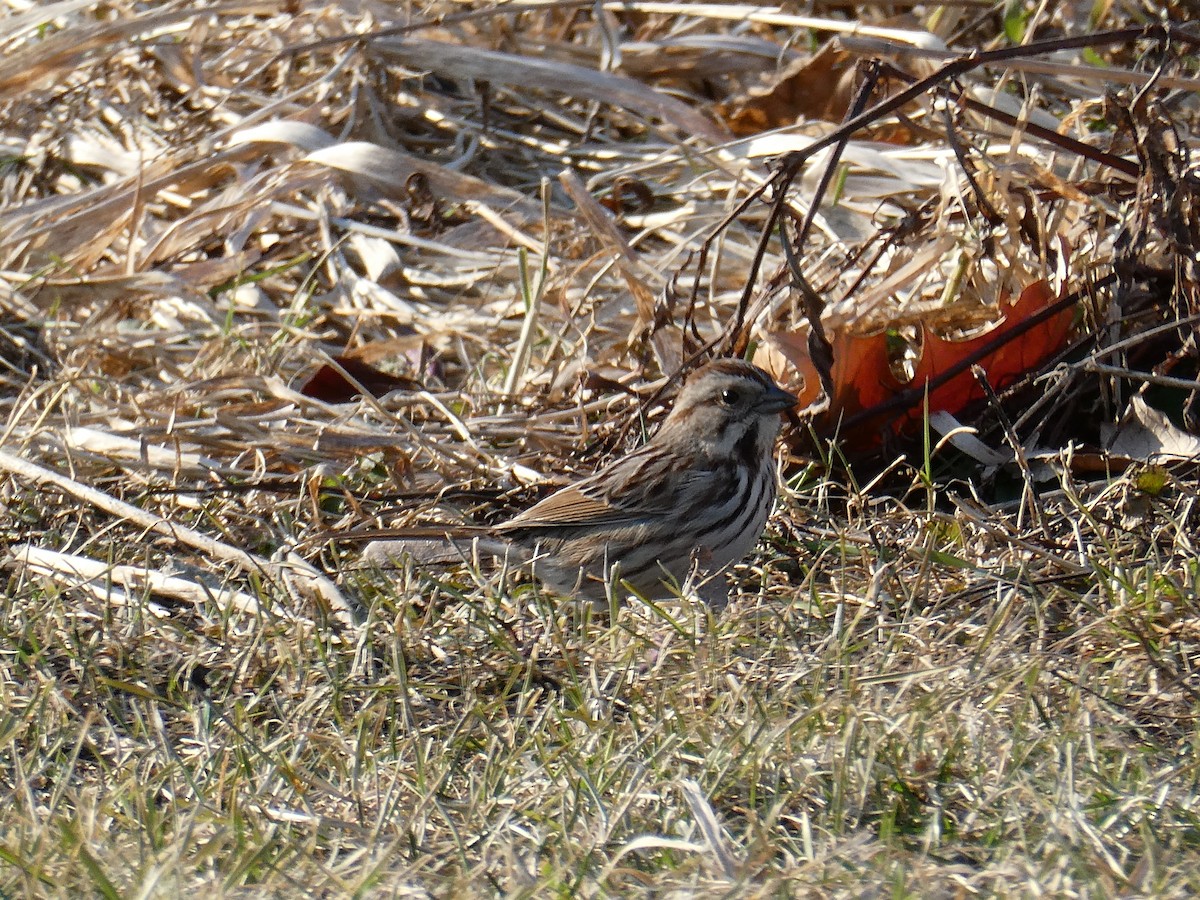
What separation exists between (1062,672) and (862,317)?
1.65 m

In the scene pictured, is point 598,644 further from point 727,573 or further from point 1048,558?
point 1048,558

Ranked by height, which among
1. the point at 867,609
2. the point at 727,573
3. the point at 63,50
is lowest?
the point at 727,573

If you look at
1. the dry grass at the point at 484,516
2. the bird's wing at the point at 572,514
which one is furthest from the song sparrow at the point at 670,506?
the dry grass at the point at 484,516

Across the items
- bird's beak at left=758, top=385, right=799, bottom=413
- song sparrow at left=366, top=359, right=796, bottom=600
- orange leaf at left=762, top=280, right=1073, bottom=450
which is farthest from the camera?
orange leaf at left=762, top=280, right=1073, bottom=450

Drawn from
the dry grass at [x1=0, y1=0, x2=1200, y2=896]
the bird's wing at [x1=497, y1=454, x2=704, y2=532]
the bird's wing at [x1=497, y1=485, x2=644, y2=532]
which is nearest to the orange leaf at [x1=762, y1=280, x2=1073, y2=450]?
the dry grass at [x1=0, y1=0, x2=1200, y2=896]

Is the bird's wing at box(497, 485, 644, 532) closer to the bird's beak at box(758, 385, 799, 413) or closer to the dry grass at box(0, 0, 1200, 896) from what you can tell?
the dry grass at box(0, 0, 1200, 896)

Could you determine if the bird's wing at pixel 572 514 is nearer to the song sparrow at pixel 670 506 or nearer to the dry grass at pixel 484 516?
the song sparrow at pixel 670 506

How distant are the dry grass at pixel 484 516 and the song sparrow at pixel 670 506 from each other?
0.13m

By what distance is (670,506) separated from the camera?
412cm

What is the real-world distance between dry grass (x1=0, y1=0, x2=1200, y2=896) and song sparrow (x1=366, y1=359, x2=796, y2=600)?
13cm

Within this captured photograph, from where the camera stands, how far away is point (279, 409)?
5020 millimetres

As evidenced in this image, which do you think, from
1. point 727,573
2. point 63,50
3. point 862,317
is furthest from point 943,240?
point 63,50

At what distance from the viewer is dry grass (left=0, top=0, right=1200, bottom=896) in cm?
269

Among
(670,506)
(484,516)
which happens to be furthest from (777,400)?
(484,516)
